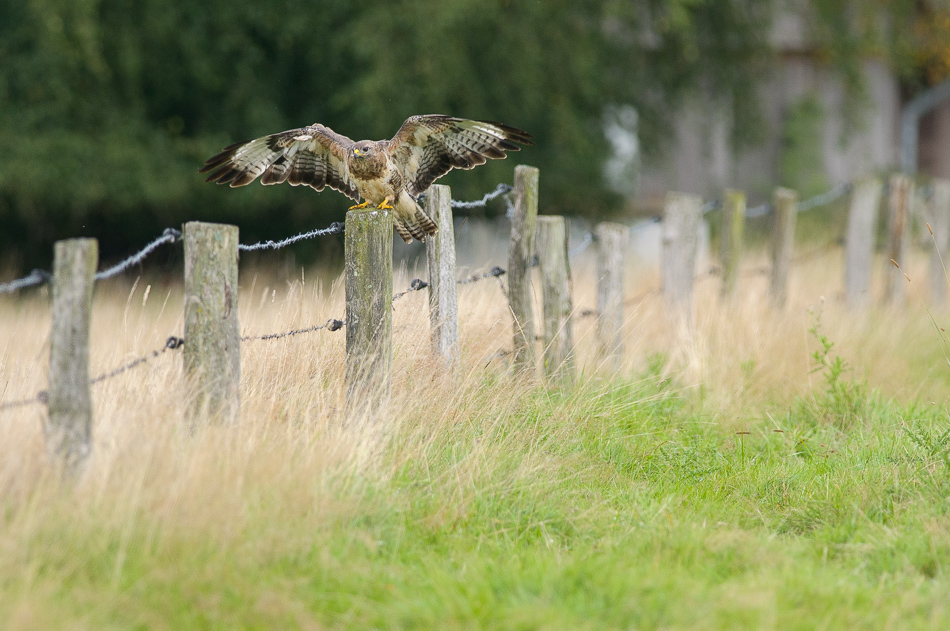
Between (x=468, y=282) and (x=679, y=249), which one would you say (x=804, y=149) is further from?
(x=468, y=282)

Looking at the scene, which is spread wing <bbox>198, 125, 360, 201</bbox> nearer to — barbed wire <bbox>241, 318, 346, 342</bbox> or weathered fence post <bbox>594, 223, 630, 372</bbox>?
barbed wire <bbox>241, 318, 346, 342</bbox>

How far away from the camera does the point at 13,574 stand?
110 inches

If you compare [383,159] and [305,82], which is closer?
[383,159]

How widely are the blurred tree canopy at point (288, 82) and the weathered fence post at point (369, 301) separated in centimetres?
658

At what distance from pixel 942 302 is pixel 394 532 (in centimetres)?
757

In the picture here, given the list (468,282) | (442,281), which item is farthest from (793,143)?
(442,281)

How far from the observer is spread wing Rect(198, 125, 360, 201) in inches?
183

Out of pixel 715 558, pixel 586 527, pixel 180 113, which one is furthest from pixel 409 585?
pixel 180 113

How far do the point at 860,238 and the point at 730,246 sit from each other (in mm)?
1929

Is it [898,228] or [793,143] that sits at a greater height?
[793,143]

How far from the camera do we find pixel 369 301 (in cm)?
409

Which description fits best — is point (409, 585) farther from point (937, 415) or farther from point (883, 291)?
point (883, 291)

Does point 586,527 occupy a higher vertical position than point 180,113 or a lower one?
lower

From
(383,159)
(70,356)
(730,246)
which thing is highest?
(383,159)
